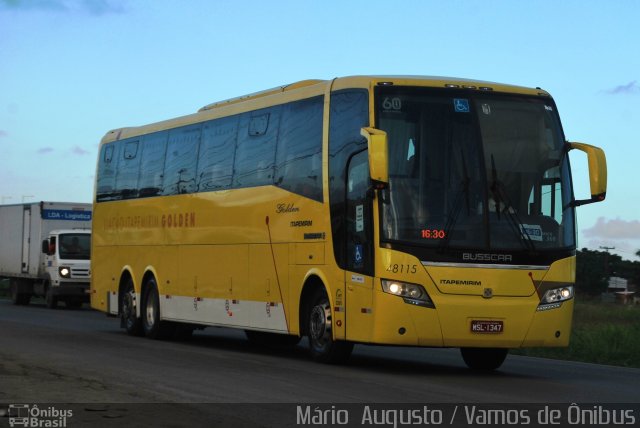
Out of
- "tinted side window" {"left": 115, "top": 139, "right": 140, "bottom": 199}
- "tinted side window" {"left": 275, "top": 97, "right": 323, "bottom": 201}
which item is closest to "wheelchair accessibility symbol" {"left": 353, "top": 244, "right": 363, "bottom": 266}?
"tinted side window" {"left": 275, "top": 97, "right": 323, "bottom": 201}

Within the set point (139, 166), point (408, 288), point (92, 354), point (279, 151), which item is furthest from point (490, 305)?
point (139, 166)

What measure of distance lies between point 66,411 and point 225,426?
1522 millimetres

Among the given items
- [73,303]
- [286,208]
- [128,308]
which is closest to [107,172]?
[128,308]

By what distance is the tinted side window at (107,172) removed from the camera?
86.0 feet

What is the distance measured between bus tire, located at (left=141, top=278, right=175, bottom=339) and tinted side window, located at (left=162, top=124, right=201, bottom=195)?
1890 mm

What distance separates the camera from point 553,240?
1653 centimetres

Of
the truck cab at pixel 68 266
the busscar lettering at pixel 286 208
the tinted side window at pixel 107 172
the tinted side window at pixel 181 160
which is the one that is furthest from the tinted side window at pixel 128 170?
the truck cab at pixel 68 266

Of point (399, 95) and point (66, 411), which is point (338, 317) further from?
point (66, 411)

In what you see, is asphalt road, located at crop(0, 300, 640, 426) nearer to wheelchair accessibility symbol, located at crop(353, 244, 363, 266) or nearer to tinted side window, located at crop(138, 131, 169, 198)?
wheelchair accessibility symbol, located at crop(353, 244, 363, 266)

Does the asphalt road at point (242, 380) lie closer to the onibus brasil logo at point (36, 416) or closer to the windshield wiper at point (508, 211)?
the onibus brasil logo at point (36, 416)

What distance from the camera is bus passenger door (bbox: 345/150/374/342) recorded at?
16.1 metres

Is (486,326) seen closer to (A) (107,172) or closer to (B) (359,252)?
(B) (359,252)

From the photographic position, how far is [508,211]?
16266mm

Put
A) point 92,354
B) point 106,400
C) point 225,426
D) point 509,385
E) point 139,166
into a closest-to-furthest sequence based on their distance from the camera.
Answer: point 225,426 < point 106,400 < point 509,385 < point 92,354 < point 139,166
